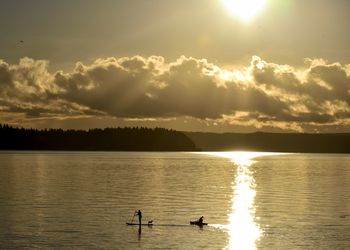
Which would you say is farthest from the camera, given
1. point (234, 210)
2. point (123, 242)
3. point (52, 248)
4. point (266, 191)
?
point (266, 191)

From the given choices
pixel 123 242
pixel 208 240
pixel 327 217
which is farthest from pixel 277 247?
pixel 327 217

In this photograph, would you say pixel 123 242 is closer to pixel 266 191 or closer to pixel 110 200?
pixel 110 200

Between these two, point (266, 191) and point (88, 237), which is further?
point (266, 191)

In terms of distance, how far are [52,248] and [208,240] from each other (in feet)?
54.4

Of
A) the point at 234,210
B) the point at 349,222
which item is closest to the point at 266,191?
the point at 234,210

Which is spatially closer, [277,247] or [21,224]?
[277,247]

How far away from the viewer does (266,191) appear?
5177 inches

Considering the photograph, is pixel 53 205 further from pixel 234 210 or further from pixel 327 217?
pixel 327 217

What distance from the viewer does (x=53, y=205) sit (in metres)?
93.6

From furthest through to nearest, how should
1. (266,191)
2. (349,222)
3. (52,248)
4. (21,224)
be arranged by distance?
(266,191)
(349,222)
(21,224)
(52,248)

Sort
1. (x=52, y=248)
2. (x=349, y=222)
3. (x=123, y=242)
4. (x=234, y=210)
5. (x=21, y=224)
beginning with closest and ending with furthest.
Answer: (x=52, y=248) → (x=123, y=242) → (x=21, y=224) → (x=349, y=222) → (x=234, y=210)

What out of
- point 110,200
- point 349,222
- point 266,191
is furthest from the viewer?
point 266,191

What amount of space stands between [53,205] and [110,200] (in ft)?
43.0

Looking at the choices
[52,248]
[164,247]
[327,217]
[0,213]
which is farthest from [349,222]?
[0,213]
